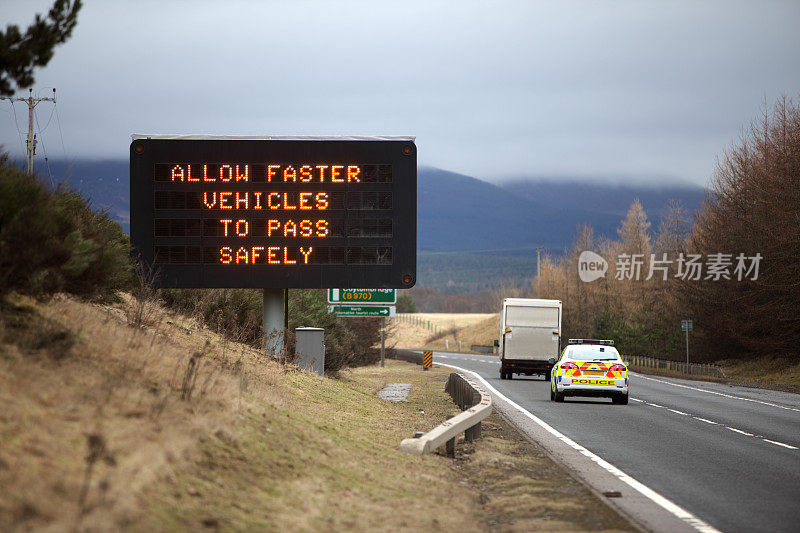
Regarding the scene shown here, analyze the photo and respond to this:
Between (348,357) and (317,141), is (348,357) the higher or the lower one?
the lower one

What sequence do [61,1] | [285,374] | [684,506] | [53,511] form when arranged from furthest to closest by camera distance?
[285,374]
[61,1]
[684,506]
[53,511]

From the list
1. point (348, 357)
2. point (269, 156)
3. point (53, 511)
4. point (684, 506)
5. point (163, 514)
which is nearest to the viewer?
point (53, 511)

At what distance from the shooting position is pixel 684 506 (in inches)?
A: 402

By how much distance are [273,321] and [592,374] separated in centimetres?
845

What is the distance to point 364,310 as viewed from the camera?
142 ft

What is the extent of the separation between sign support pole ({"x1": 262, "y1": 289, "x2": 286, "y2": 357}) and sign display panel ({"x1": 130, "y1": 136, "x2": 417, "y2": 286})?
1.91 m

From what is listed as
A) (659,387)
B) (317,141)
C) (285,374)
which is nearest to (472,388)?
(285,374)

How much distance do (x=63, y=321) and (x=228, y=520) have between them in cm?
516

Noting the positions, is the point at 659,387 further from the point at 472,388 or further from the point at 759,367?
the point at 472,388

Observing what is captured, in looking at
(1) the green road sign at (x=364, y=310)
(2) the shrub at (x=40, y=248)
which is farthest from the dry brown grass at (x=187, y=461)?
(1) the green road sign at (x=364, y=310)

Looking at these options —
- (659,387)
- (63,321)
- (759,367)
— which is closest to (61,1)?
(63,321)

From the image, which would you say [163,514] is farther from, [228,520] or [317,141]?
[317,141]

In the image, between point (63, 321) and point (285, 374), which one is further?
point (285, 374)

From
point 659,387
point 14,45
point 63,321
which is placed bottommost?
point 659,387
